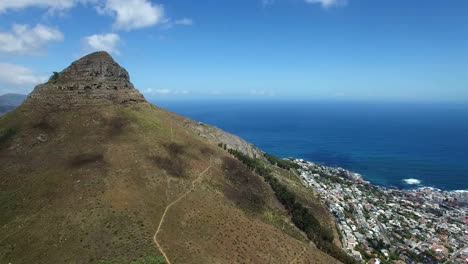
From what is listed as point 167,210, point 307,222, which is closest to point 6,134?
point 167,210

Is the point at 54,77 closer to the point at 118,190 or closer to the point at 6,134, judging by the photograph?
the point at 6,134

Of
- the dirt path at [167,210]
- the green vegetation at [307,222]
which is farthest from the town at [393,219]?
the dirt path at [167,210]

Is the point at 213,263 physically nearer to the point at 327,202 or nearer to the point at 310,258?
the point at 310,258

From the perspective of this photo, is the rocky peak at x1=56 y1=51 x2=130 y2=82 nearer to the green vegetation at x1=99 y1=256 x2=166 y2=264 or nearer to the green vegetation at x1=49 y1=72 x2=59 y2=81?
the green vegetation at x1=49 y1=72 x2=59 y2=81

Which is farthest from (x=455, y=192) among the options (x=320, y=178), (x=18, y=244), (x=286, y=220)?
(x=18, y=244)

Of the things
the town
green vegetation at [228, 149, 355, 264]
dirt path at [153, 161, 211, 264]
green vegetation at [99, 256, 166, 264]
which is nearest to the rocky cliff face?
dirt path at [153, 161, 211, 264]

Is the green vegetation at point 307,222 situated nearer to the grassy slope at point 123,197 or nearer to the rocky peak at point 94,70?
the grassy slope at point 123,197
